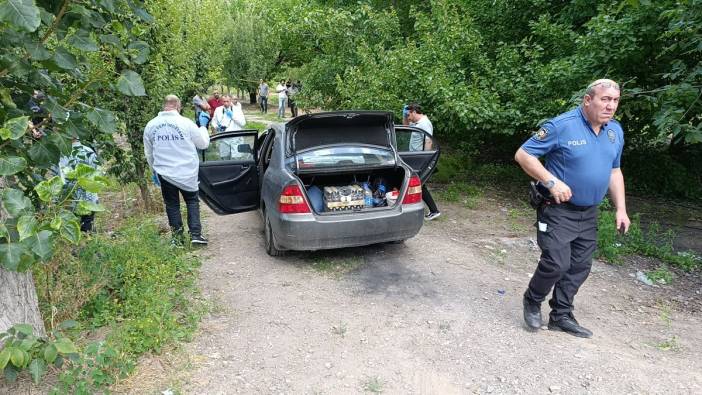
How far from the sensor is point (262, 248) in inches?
231

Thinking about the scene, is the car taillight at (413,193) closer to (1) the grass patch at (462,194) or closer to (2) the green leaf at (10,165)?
(1) the grass patch at (462,194)

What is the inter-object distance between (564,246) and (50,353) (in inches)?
135

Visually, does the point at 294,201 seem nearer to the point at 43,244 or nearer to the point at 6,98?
the point at 6,98

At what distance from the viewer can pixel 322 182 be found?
5.94 metres

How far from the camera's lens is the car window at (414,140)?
7.05 m

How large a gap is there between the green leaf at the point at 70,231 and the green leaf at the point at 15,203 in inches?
7.2

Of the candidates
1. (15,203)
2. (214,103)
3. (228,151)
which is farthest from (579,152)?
(214,103)

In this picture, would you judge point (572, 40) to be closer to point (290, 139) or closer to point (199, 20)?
point (290, 139)

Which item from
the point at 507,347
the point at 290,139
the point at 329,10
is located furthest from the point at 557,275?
the point at 329,10

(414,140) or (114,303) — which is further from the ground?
(414,140)

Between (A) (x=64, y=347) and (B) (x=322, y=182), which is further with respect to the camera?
(B) (x=322, y=182)

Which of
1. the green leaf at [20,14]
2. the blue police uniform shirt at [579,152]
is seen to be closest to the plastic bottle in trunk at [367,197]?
the blue police uniform shirt at [579,152]

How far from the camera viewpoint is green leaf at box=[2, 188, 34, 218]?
2.16 meters

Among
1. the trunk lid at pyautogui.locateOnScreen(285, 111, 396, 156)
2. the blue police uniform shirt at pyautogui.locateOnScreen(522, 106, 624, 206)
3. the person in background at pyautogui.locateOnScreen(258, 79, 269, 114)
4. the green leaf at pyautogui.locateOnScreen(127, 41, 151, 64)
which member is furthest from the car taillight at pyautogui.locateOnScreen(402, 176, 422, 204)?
the person in background at pyautogui.locateOnScreen(258, 79, 269, 114)
